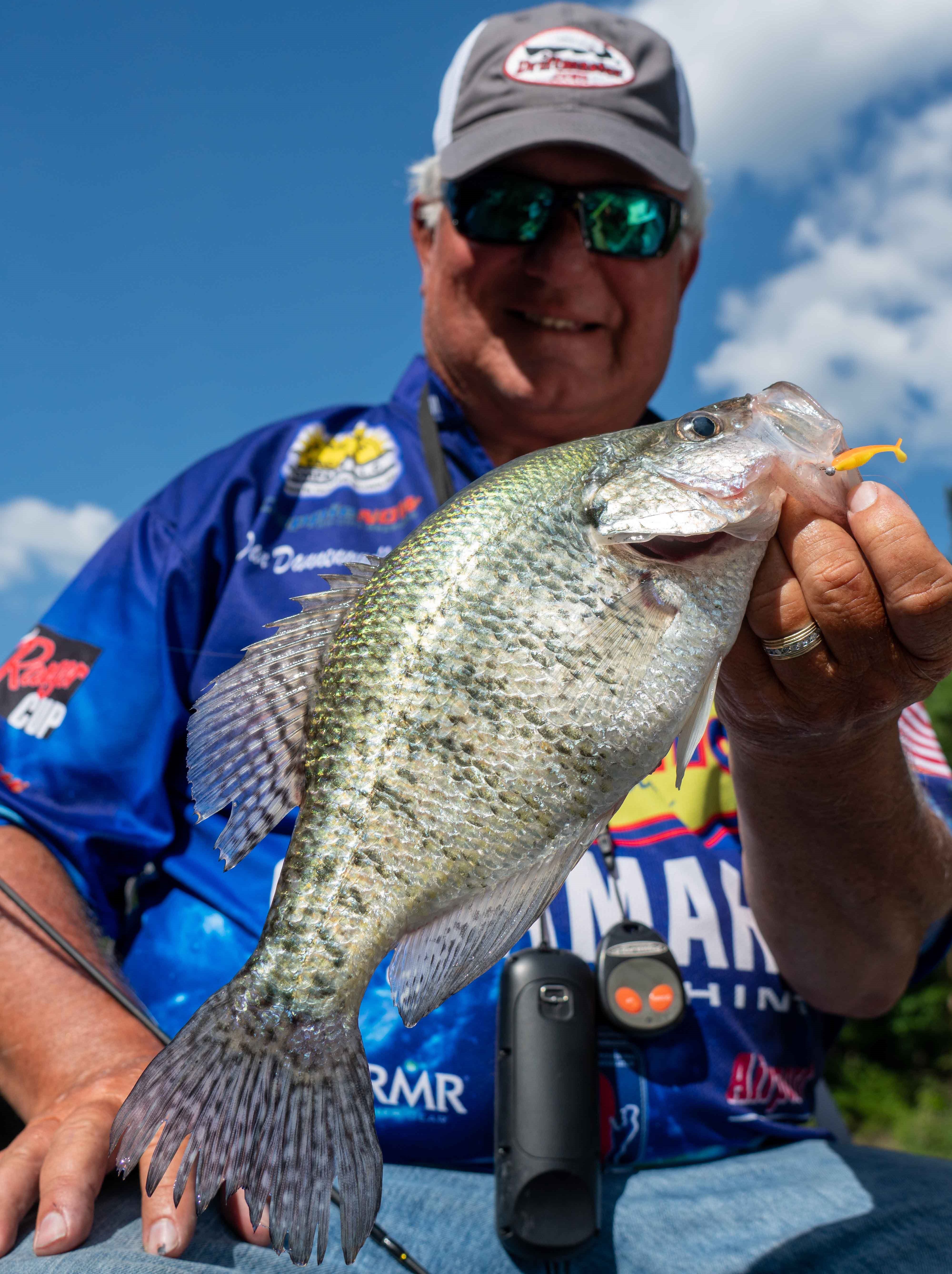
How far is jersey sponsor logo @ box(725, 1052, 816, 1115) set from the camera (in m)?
2.25

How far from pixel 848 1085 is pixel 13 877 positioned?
10.3 metres

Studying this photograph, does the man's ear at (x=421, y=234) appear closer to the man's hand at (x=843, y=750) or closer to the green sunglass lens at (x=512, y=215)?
the green sunglass lens at (x=512, y=215)

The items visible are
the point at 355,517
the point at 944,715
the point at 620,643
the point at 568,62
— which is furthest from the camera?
the point at 944,715

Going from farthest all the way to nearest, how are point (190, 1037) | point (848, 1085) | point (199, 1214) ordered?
1. point (848, 1085)
2. point (199, 1214)
3. point (190, 1037)

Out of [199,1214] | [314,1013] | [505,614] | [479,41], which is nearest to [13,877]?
[199,1214]

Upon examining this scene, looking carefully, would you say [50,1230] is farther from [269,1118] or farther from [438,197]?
[438,197]

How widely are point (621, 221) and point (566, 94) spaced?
1.59 ft

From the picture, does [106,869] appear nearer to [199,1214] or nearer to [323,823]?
[199,1214]

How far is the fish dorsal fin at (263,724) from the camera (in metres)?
1.46

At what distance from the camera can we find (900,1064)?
33.9ft

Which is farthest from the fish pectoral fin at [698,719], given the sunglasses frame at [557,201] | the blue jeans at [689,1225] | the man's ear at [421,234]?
the man's ear at [421,234]

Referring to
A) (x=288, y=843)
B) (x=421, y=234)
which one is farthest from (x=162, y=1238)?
(x=421, y=234)

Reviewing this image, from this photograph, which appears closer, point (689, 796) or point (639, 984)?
point (639, 984)

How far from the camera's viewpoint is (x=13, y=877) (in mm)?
2199
